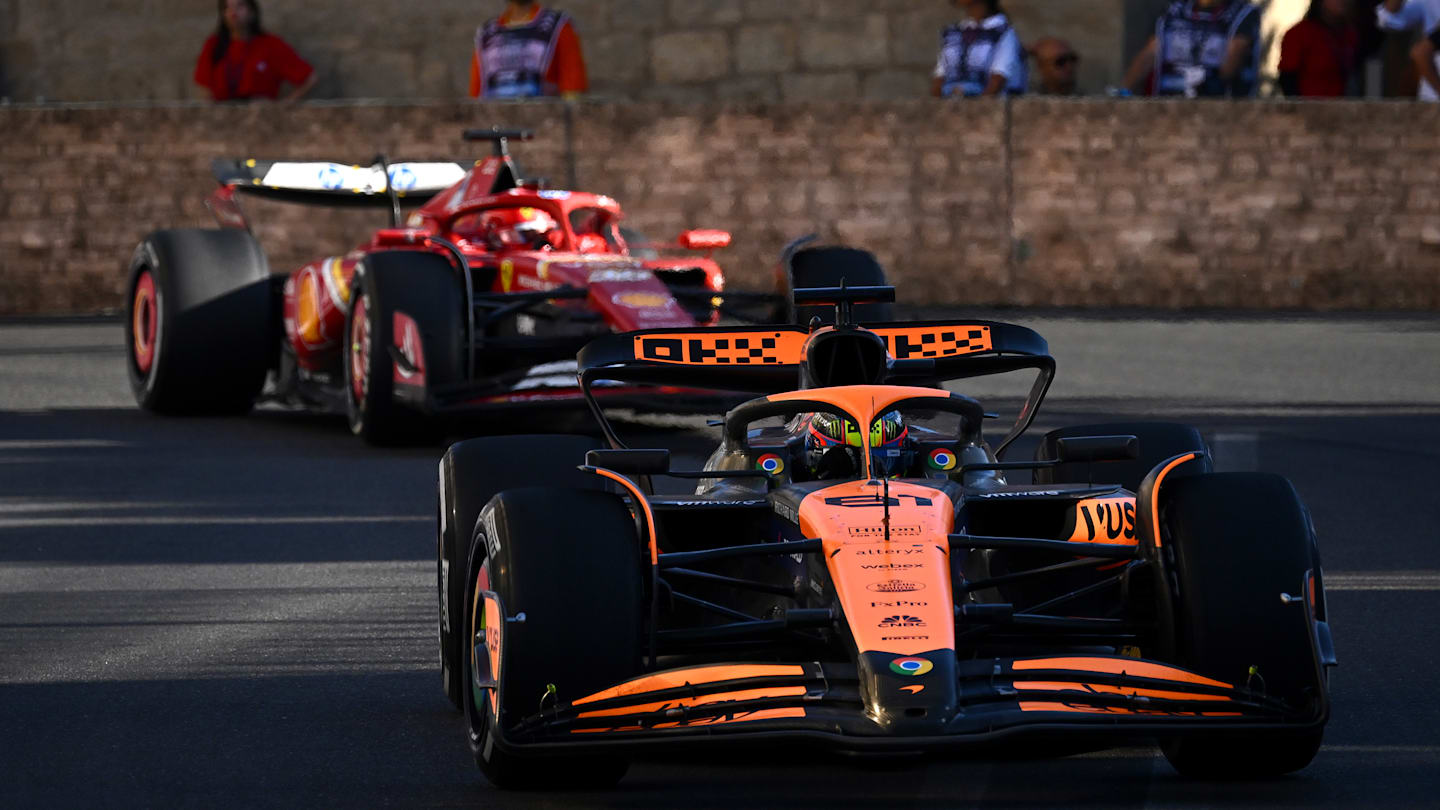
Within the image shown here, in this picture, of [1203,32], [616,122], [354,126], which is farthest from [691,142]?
[1203,32]

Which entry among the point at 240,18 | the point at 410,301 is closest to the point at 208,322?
the point at 410,301

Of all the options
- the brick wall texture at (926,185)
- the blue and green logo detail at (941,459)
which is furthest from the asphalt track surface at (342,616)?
the brick wall texture at (926,185)

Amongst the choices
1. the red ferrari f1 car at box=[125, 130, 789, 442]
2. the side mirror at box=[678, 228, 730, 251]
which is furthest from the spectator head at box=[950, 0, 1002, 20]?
the side mirror at box=[678, 228, 730, 251]

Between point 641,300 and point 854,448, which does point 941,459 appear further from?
point 641,300

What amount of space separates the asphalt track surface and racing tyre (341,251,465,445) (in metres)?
0.21

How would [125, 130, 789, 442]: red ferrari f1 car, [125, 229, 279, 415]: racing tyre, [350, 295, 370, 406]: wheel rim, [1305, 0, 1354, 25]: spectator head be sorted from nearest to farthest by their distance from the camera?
[125, 130, 789, 442]: red ferrari f1 car → [350, 295, 370, 406]: wheel rim → [125, 229, 279, 415]: racing tyre → [1305, 0, 1354, 25]: spectator head

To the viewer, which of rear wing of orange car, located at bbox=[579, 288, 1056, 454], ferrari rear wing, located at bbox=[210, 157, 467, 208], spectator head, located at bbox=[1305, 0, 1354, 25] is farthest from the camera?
spectator head, located at bbox=[1305, 0, 1354, 25]

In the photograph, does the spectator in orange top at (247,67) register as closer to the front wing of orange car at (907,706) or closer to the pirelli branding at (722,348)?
the pirelli branding at (722,348)

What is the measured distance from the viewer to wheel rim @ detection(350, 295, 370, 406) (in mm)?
11641

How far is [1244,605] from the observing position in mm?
4922

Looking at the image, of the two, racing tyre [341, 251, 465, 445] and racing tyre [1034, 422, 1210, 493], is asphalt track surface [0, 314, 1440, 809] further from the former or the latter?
racing tyre [1034, 422, 1210, 493]

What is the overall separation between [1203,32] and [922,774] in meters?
14.9

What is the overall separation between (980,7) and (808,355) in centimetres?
1268

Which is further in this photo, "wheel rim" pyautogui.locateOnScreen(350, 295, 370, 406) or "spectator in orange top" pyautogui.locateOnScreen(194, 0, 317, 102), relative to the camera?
"spectator in orange top" pyautogui.locateOnScreen(194, 0, 317, 102)
